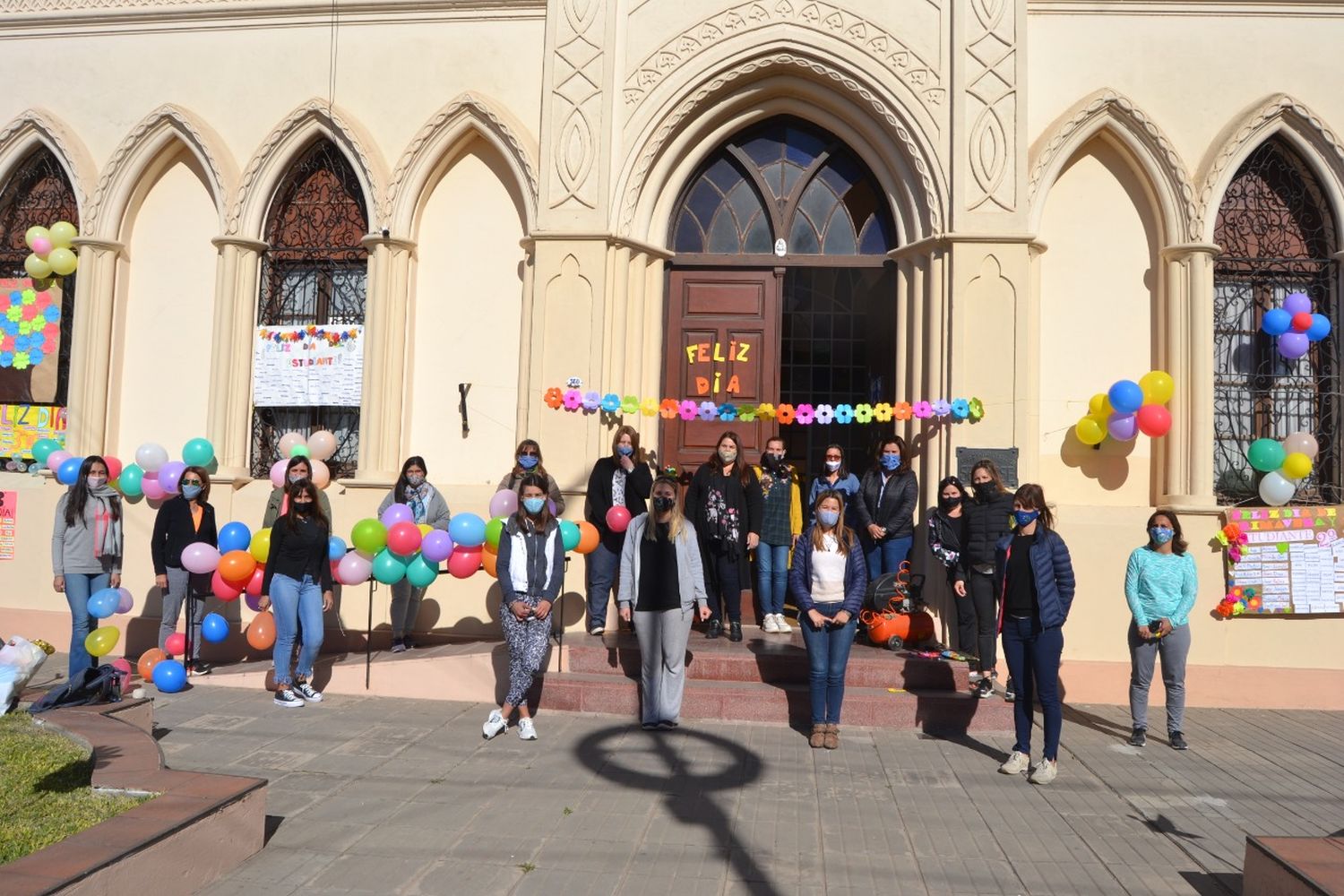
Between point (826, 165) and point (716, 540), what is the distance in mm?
4258

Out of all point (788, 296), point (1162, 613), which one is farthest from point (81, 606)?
point (1162, 613)

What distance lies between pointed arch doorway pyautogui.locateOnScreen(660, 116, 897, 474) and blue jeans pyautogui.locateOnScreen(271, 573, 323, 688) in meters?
3.69

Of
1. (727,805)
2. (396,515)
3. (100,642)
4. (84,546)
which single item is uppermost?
(396,515)

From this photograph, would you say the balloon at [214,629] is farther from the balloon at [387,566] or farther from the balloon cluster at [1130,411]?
the balloon cluster at [1130,411]

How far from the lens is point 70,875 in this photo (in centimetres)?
353

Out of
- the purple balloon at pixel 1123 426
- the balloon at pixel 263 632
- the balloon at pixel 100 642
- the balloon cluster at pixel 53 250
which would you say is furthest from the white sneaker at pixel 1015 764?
the balloon cluster at pixel 53 250

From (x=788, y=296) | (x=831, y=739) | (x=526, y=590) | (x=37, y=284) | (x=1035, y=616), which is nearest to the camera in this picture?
(x=1035, y=616)

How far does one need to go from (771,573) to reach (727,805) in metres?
3.30

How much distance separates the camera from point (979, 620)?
7.83 metres

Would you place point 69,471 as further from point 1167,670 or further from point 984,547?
point 1167,670

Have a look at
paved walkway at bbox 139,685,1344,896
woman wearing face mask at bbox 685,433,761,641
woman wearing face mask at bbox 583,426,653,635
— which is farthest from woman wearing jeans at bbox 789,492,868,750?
woman wearing face mask at bbox 583,426,653,635

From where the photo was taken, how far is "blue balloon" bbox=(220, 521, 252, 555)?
823cm

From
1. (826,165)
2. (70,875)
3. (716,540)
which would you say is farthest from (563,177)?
(70,875)

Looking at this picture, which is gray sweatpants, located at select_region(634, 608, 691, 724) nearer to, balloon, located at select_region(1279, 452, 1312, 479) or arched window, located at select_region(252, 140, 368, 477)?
arched window, located at select_region(252, 140, 368, 477)
